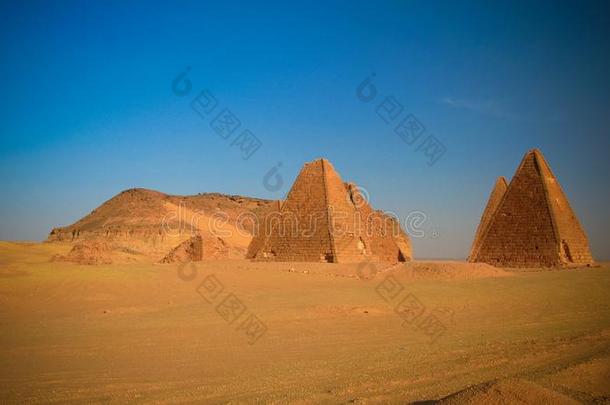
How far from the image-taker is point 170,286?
11.2 metres

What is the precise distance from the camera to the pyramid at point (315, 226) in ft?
62.1

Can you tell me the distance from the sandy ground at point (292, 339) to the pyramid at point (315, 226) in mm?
5644

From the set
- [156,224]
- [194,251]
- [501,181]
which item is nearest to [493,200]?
[501,181]

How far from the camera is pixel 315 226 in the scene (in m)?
19.4

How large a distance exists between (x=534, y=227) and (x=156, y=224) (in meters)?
28.7

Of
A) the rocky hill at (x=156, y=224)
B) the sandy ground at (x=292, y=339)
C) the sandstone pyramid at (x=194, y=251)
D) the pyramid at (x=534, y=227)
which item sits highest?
the rocky hill at (x=156, y=224)

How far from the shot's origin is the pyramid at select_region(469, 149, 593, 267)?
17.7m

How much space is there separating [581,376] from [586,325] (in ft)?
11.5

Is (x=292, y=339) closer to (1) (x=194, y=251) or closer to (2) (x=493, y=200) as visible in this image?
(1) (x=194, y=251)

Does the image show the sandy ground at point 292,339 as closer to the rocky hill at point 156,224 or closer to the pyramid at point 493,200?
the pyramid at point 493,200

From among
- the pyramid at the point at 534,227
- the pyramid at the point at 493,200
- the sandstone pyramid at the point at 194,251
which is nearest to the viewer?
the pyramid at the point at 534,227

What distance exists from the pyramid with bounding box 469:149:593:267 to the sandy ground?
15.5 feet

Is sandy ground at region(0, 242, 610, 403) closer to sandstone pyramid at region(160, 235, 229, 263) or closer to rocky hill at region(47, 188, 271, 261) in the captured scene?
sandstone pyramid at region(160, 235, 229, 263)

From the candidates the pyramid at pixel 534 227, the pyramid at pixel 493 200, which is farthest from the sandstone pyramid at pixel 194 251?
the pyramid at pixel 493 200
